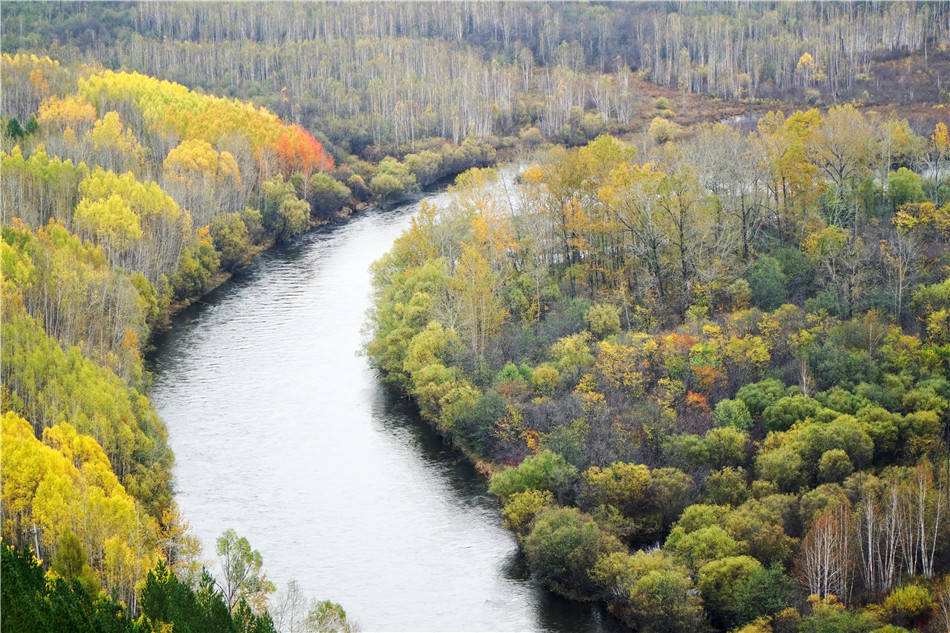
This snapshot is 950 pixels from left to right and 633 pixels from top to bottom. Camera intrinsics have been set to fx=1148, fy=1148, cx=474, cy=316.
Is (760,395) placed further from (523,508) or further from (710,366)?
(523,508)

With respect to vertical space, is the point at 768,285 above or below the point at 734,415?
above

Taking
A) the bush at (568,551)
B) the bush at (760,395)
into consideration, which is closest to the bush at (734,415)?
the bush at (760,395)

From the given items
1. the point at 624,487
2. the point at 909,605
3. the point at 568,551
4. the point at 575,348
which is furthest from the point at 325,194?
the point at 909,605

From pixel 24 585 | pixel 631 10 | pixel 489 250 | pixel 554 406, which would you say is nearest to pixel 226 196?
pixel 489 250

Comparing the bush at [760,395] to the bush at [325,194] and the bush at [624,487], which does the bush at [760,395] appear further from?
the bush at [325,194]

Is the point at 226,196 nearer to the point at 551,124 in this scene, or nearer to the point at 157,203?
the point at 157,203

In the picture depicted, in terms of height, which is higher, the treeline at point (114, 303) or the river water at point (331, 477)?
the treeline at point (114, 303)

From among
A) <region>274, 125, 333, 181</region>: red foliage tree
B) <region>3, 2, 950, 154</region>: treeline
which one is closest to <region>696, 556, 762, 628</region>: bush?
<region>274, 125, 333, 181</region>: red foliage tree
